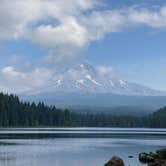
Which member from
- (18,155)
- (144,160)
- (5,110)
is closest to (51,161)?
(18,155)

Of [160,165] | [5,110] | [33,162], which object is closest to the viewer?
[160,165]

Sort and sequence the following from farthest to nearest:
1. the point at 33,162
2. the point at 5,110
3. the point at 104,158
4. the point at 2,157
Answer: the point at 5,110 < the point at 104,158 < the point at 2,157 < the point at 33,162

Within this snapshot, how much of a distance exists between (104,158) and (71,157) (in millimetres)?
5375

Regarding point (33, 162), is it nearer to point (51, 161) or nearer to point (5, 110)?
point (51, 161)

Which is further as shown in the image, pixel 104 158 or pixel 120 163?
pixel 104 158

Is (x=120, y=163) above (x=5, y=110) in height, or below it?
below

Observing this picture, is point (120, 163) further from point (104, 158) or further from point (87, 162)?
point (104, 158)

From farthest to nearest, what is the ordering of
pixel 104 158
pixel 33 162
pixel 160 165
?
1. pixel 104 158
2. pixel 33 162
3. pixel 160 165

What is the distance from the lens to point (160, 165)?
64.1 meters

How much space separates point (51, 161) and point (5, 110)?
12931cm

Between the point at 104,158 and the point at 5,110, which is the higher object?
the point at 5,110

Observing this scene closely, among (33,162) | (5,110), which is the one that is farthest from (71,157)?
(5,110)

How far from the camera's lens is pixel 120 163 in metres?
64.1

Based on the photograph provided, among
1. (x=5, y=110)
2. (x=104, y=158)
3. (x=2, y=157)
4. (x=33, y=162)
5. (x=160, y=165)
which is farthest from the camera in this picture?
(x=5, y=110)
